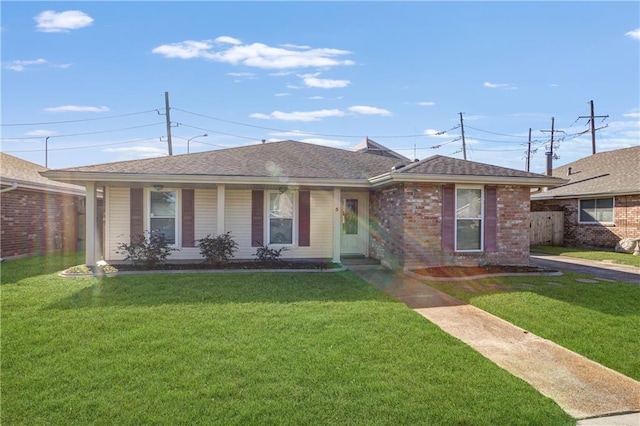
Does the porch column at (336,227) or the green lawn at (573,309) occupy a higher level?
the porch column at (336,227)

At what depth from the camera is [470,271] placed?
9.89 metres

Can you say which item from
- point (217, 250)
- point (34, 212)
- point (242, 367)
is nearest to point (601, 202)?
point (217, 250)

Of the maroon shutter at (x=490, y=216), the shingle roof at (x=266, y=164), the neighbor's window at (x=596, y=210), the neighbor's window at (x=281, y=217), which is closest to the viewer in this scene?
the shingle roof at (x=266, y=164)

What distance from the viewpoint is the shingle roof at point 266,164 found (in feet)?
Result: 34.9

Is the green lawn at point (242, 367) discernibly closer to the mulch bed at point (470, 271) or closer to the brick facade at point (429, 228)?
the mulch bed at point (470, 271)

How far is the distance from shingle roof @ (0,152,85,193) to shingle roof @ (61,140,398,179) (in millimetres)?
3570

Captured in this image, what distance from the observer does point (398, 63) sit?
13414 millimetres

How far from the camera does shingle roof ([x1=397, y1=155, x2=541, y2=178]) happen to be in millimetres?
10242

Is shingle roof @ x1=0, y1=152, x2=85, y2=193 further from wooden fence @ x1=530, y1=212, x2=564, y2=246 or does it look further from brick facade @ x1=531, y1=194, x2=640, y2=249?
brick facade @ x1=531, y1=194, x2=640, y2=249

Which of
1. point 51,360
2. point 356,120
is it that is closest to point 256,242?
point 51,360

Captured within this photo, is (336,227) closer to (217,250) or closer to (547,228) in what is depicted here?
(217,250)

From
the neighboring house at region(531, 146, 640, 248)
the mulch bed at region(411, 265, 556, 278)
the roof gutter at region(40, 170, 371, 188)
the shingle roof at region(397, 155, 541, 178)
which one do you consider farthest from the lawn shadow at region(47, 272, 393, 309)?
the neighboring house at region(531, 146, 640, 248)

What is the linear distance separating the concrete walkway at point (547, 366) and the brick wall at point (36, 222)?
1267cm

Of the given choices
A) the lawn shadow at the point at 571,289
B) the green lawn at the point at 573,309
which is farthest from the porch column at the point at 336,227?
the lawn shadow at the point at 571,289
